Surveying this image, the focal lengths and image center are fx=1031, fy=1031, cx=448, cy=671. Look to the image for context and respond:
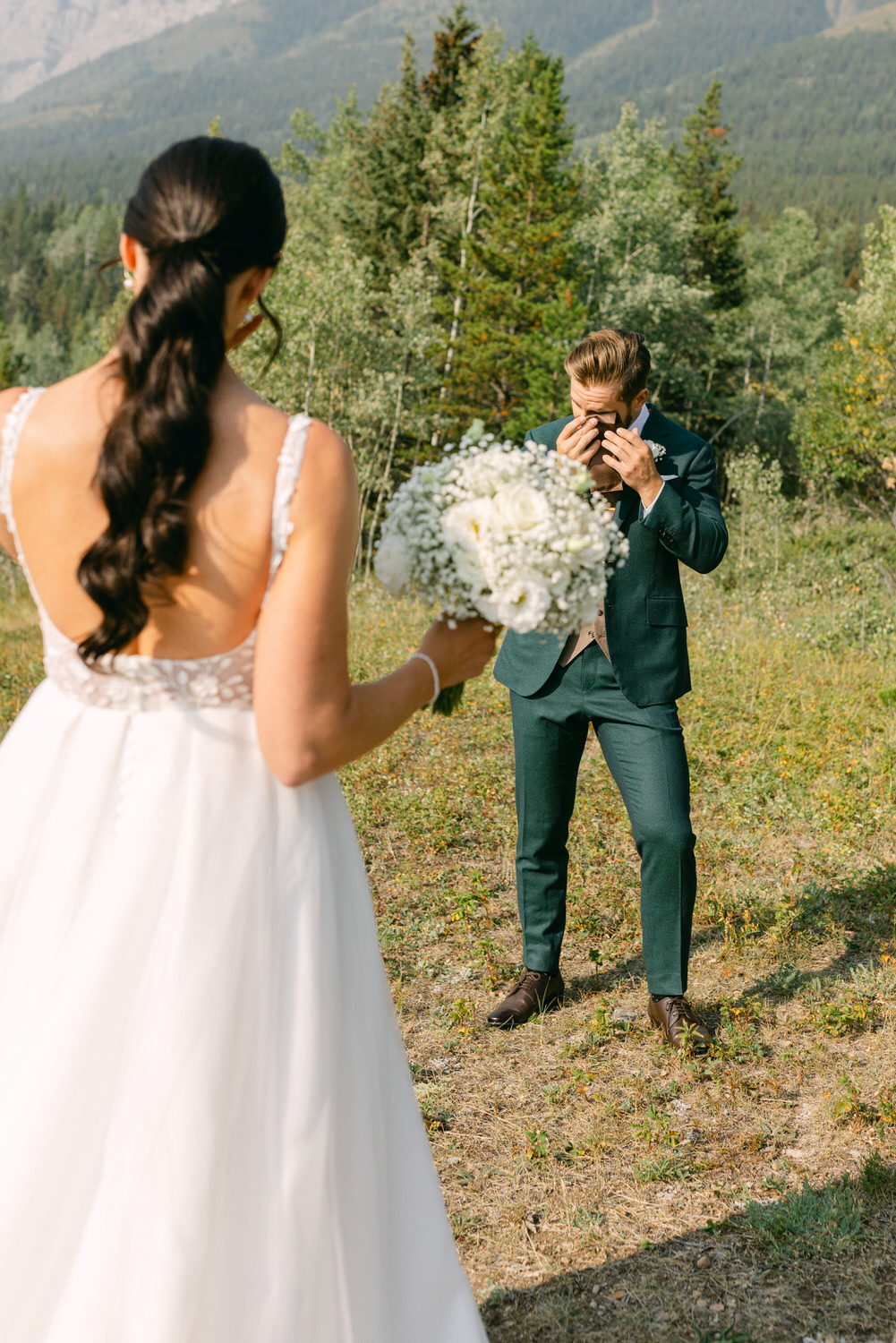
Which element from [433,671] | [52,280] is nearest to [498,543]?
[433,671]

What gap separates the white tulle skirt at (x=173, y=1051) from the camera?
1635 mm

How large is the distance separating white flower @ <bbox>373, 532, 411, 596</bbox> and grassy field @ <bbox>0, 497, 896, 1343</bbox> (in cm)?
193

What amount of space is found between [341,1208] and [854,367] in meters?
26.2

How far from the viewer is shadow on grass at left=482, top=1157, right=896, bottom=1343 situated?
2.61m

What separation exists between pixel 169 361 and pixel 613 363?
8.08 ft

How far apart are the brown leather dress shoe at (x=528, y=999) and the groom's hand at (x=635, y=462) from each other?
192 centimetres

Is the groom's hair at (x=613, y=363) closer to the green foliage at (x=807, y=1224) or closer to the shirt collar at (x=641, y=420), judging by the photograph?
the shirt collar at (x=641, y=420)

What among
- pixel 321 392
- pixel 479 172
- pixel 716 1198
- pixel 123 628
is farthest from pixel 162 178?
pixel 479 172

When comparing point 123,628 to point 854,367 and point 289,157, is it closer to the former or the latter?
point 854,367

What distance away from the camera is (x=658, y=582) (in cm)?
374

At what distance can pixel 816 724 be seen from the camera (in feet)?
24.0

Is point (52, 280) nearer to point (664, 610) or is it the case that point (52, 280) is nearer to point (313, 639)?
point (664, 610)

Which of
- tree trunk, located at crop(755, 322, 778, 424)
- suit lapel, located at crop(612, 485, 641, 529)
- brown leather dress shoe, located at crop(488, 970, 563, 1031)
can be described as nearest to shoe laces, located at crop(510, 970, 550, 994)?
brown leather dress shoe, located at crop(488, 970, 563, 1031)

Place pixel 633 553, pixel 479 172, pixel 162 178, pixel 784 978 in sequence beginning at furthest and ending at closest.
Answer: pixel 479 172 < pixel 784 978 < pixel 633 553 < pixel 162 178
